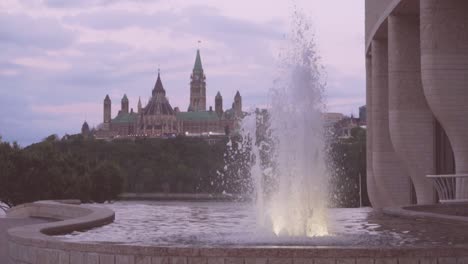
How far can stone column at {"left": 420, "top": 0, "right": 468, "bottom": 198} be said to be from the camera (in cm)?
1872

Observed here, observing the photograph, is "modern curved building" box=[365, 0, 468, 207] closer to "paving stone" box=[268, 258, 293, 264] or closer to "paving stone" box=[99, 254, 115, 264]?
"paving stone" box=[268, 258, 293, 264]

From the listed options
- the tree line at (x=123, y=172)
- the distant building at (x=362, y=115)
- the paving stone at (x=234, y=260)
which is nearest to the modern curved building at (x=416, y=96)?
the tree line at (x=123, y=172)

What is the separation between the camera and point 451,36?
61.6ft

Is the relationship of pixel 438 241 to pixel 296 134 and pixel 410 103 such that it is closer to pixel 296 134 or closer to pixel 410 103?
pixel 296 134

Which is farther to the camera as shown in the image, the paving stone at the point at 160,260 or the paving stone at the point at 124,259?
the paving stone at the point at 124,259

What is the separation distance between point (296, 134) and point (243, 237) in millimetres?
2862

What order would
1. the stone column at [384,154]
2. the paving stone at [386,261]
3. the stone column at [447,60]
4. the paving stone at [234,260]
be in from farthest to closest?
1. the stone column at [384,154]
2. the stone column at [447,60]
3. the paving stone at [234,260]
4. the paving stone at [386,261]

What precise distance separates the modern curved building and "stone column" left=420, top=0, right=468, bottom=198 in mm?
24

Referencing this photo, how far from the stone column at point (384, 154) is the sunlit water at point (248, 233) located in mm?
10476

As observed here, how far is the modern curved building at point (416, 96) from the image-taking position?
18.8 m

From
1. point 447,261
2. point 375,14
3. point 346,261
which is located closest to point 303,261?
point 346,261

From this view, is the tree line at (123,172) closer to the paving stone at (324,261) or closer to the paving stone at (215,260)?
the paving stone at (215,260)

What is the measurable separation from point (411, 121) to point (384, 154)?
4.15 m

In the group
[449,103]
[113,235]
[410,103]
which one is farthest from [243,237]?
[410,103]
